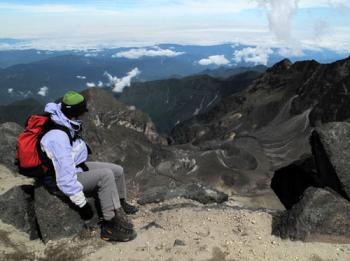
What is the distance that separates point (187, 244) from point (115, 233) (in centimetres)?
212

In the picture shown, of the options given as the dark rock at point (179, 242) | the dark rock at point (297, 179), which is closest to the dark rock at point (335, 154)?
the dark rock at point (179, 242)

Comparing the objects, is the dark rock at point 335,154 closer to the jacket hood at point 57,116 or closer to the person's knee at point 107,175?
the person's knee at point 107,175

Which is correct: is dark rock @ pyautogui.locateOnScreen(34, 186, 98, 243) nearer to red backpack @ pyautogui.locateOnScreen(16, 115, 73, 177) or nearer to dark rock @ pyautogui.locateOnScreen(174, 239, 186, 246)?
red backpack @ pyautogui.locateOnScreen(16, 115, 73, 177)

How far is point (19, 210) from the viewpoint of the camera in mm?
15602

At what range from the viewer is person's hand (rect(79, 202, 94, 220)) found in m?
14.3

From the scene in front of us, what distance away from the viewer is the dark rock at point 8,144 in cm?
2280

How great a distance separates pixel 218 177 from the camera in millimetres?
63375

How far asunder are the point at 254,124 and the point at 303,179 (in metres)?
73.1

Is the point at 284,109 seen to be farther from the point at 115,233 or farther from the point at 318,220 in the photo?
the point at 115,233

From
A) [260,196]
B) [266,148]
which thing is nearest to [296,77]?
[266,148]

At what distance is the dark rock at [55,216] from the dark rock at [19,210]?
97cm

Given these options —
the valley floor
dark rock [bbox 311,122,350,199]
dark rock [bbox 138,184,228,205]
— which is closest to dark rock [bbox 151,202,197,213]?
dark rock [bbox 138,184,228,205]

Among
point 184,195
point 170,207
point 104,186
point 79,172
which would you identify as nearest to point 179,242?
point 104,186

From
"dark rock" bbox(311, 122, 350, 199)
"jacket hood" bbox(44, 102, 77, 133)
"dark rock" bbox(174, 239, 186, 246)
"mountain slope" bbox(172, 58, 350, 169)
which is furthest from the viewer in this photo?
"mountain slope" bbox(172, 58, 350, 169)
